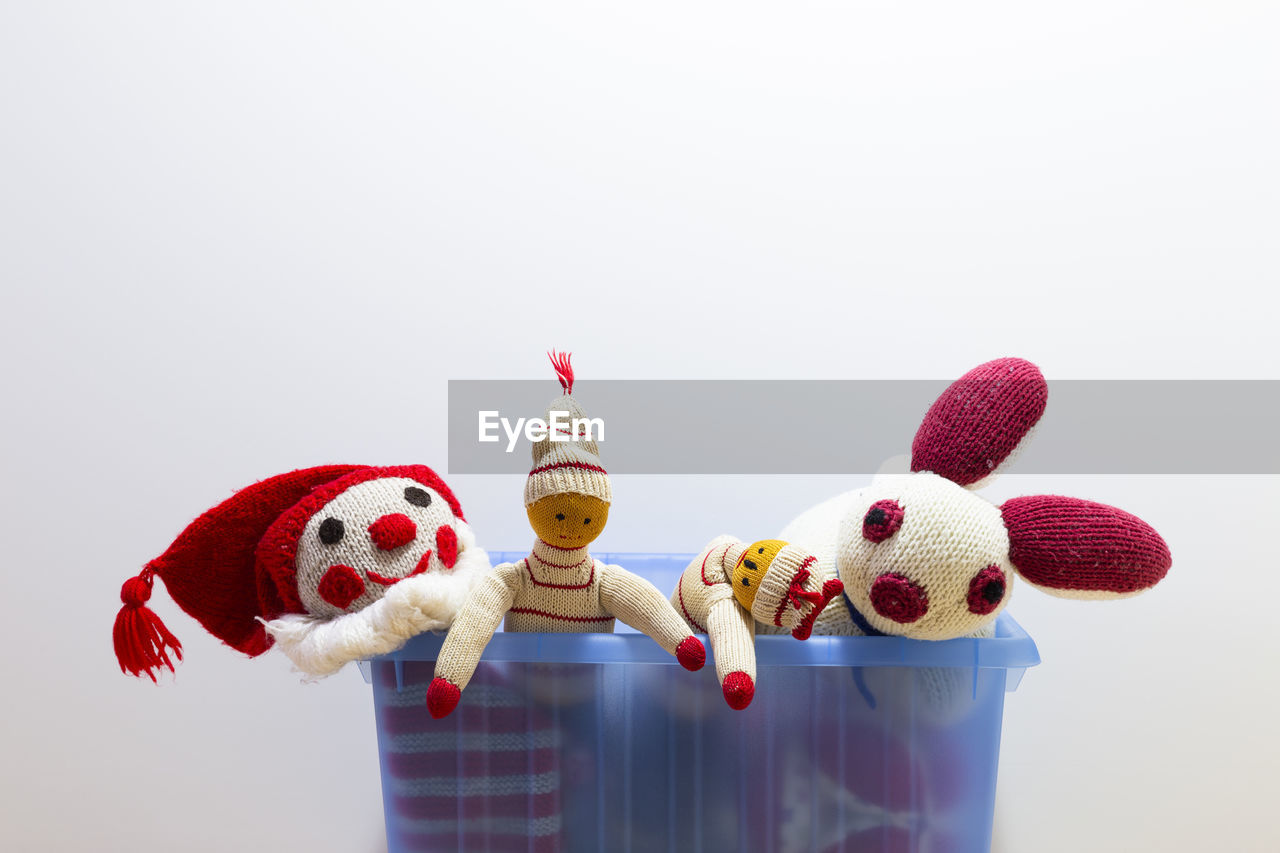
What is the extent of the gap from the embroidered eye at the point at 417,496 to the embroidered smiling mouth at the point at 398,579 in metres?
0.04

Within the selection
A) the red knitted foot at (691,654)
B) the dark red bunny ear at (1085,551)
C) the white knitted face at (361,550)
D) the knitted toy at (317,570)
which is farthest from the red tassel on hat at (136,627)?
the dark red bunny ear at (1085,551)

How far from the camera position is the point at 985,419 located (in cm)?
61

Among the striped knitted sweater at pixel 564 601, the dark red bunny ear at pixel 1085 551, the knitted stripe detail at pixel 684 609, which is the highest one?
the dark red bunny ear at pixel 1085 551

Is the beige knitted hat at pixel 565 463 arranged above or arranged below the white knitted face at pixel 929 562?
above

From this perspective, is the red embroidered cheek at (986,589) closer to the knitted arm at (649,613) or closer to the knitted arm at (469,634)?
the knitted arm at (649,613)

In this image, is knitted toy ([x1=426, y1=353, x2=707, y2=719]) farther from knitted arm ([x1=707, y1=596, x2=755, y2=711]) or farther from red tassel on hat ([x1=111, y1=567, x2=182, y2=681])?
red tassel on hat ([x1=111, y1=567, x2=182, y2=681])

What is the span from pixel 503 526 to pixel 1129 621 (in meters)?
0.62

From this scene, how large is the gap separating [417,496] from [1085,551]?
0.44 meters

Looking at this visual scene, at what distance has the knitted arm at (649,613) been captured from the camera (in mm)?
579

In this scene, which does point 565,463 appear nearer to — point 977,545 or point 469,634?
point 469,634

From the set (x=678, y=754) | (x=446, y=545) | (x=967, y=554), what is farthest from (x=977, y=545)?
(x=446, y=545)

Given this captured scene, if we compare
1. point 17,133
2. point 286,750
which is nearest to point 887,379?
point 286,750

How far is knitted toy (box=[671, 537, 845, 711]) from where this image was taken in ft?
1.88

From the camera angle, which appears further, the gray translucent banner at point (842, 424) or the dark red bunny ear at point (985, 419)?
the gray translucent banner at point (842, 424)
